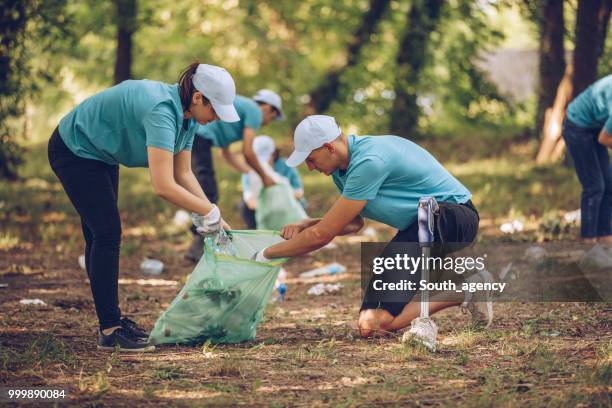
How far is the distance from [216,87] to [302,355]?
53.9 inches

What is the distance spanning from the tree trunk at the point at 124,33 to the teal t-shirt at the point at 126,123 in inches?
268

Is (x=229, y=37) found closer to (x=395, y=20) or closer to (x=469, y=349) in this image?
(x=395, y=20)

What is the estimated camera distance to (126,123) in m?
4.12

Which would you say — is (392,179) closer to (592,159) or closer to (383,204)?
(383,204)

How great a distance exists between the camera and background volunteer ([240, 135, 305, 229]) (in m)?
7.79

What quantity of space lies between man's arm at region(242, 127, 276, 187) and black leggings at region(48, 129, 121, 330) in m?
2.67

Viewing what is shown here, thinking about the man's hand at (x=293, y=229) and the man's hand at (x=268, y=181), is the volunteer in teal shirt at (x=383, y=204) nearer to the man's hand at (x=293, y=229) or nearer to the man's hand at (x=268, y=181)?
the man's hand at (x=293, y=229)

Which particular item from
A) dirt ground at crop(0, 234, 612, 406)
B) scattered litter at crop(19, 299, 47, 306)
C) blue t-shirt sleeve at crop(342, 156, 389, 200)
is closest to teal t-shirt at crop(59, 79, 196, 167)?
blue t-shirt sleeve at crop(342, 156, 389, 200)

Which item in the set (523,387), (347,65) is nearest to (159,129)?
(523,387)

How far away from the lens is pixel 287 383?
370 cm

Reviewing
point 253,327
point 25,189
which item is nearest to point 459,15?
point 25,189

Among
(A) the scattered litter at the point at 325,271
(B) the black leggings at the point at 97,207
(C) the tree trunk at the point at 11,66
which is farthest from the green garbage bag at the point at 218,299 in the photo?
(C) the tree trunk at the point at 11,66

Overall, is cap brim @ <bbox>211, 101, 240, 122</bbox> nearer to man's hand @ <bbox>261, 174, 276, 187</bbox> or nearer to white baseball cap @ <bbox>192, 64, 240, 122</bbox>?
white baseball cap @ <bbox>192, 64, 240, 122</bbox>

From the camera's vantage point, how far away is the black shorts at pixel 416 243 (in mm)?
4320
